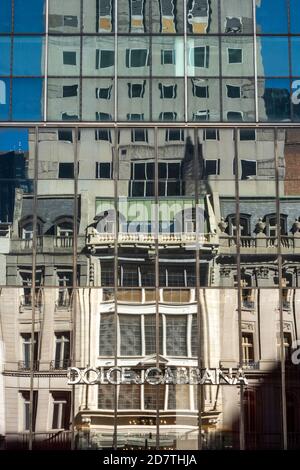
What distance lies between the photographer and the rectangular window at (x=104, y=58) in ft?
127

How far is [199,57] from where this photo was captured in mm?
38719

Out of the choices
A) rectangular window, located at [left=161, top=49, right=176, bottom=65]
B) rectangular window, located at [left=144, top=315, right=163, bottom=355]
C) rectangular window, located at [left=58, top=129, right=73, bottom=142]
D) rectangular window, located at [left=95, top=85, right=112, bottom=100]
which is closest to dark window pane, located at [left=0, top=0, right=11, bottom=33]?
rectangular window, located at [left=95, top=85, right=112, bottom=100]

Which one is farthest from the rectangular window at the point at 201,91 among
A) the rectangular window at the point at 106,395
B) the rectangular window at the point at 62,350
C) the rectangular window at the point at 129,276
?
the rectangular window at the point at 106,395

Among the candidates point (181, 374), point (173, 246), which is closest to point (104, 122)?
point (173, 246)

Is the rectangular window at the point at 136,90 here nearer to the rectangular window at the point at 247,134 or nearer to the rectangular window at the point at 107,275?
the rectangular window at the point at 247,134

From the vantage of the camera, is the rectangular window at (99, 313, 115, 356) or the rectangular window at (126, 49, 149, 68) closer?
the rectangular window at (99, 313, 115, 356)

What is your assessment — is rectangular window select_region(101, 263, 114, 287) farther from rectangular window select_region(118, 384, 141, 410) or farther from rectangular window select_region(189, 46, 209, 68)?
rectangular window select_region(189, 46, 209, 68)

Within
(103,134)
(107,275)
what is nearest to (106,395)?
(107,275)

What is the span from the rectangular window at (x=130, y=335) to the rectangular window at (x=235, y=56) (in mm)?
9716

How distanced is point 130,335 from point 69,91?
8.92 m

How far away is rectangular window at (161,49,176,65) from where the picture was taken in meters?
38.7

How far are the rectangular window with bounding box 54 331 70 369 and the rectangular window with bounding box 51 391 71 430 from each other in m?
0.94

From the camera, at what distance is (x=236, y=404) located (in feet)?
118
